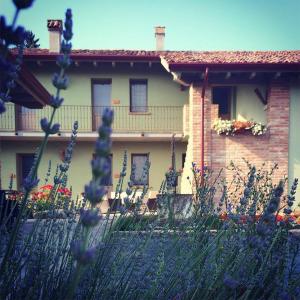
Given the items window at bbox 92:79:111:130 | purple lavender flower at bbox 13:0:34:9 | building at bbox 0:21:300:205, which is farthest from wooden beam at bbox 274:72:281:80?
purple lavender flower at bbox 13:0:34:9

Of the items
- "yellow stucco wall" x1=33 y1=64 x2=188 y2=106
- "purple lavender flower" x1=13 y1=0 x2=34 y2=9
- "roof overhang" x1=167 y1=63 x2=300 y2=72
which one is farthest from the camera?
"yellow stucco wall" x1=33 y1=64 x2=188 y2=106

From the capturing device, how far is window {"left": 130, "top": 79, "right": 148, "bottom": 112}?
14.2m

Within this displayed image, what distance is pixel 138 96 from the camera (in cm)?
1424

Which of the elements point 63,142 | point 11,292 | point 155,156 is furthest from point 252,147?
point 11,292

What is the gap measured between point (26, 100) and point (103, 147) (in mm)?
7418

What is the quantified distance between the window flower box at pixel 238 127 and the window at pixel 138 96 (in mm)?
4616

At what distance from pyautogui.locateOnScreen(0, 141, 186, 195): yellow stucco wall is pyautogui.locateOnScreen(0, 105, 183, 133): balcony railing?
717 mm

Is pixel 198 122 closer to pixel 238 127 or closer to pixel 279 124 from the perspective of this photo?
pixel 238 127

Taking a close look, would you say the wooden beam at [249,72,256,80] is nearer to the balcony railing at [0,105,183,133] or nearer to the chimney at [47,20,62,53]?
the balcony railing at [0,105,183,133]

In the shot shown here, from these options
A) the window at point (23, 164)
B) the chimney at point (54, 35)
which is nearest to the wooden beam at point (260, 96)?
the chimney at point (54, 35)

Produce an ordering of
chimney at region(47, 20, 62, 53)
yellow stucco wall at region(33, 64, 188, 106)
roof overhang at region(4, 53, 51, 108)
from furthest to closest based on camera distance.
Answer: chimney at region(47, 20, 62, 53), yellow stucco wall at region(33, 64, 188, 106), roof overhang at region(4, 53, 51, 108)

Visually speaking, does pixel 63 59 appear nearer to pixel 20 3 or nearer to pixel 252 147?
pixel 20 3

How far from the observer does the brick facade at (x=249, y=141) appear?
34.4 feet

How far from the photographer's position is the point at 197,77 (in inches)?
431
